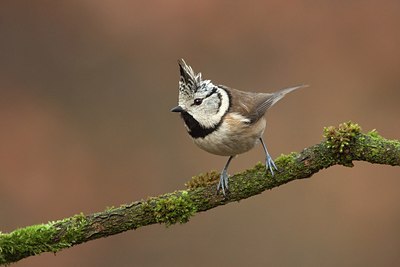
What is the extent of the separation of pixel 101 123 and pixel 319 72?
89.8 inches

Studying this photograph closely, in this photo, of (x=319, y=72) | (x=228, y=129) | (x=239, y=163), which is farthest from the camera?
(x=319, y=72)

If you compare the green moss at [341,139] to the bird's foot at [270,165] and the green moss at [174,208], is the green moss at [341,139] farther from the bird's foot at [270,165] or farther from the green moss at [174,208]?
the green moss at [174,208]

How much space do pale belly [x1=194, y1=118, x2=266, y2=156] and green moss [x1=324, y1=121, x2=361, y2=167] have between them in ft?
2.52

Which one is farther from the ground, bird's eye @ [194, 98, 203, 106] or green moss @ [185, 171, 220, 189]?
bird's eye @ [194, 98, 203, 106]

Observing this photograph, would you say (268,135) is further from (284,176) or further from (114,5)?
(284,176)

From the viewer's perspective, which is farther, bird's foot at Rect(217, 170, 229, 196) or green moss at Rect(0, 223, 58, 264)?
bird's foot at Rect(217, 170, 229, 196)

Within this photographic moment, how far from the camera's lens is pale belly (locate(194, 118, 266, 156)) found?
3805mm

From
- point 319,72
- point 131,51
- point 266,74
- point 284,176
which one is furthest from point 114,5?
point 284,176

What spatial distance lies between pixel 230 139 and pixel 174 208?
2.33 feet

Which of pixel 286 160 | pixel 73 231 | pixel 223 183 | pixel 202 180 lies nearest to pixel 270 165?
pixel 286 160

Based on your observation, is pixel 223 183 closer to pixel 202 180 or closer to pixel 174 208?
pixel 202 180

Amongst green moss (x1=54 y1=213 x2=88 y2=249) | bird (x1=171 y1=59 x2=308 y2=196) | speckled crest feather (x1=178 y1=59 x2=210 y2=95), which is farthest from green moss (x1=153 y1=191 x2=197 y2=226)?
speckled crest feather (x1=178 y1=59 x2=210 y2=95)

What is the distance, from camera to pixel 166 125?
21.7 ft

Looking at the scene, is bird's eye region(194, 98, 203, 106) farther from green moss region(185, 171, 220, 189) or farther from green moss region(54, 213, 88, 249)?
green moss region(54, 213, 88, 249)
